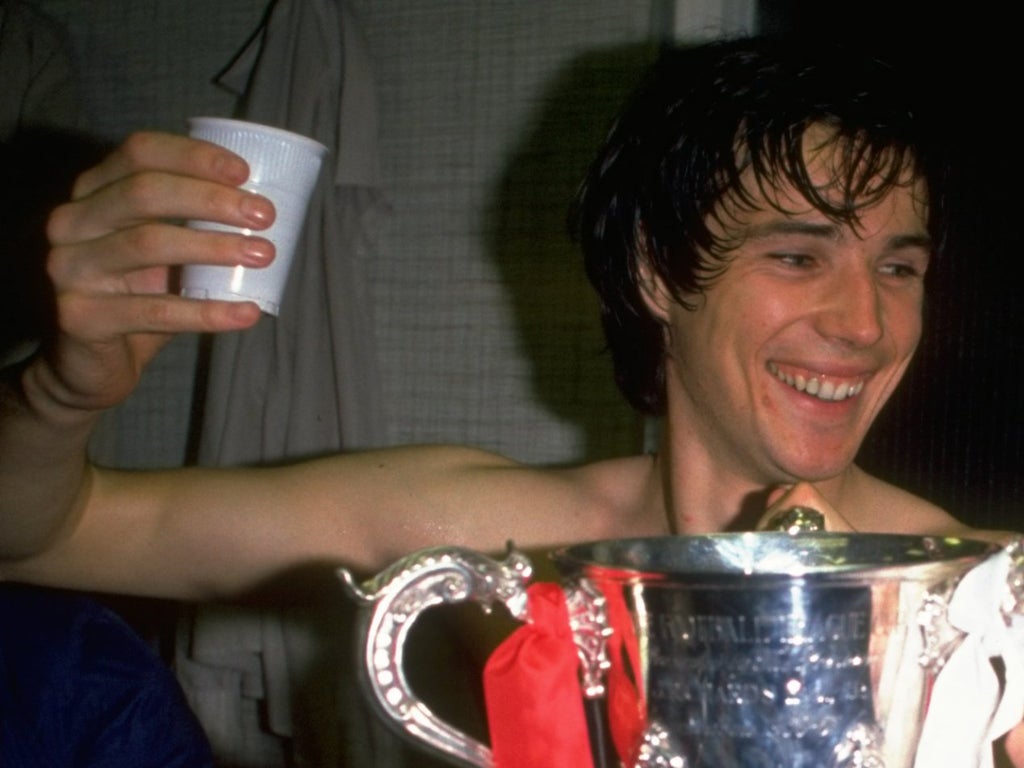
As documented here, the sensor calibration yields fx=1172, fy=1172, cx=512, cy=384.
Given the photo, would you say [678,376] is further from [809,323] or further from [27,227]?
[27,227]

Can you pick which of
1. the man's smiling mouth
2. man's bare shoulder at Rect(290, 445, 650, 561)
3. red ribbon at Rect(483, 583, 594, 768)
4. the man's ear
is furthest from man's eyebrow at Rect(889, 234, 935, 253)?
red ribbon at Rect(483, 583, 594, 768)

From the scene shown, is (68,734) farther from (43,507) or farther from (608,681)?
(608,681)

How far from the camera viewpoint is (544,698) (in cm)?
62

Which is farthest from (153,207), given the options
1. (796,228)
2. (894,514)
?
(894,514)

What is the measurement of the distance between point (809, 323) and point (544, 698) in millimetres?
626

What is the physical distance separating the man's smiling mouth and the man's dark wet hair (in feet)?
0.44

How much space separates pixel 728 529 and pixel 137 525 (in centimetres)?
63

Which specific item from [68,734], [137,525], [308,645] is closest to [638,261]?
[137,525]

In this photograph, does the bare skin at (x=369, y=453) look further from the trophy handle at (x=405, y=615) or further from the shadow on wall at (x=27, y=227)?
the shadow on wall at (x=27, y=227)

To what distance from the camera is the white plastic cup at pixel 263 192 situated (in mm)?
778

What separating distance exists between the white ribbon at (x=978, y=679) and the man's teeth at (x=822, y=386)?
49 cm

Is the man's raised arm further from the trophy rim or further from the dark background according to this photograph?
the dark background

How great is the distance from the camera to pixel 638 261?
1.34 m

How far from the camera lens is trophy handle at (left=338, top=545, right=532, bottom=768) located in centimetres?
55
